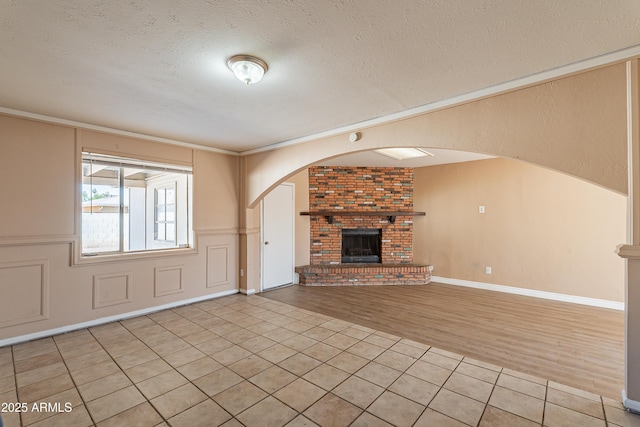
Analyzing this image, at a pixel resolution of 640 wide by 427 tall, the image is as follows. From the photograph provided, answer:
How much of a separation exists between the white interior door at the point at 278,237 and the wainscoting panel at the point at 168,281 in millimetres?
1460

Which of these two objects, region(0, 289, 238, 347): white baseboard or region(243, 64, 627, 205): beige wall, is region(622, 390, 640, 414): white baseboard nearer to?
region(243, 64, 627, 205): beige wall

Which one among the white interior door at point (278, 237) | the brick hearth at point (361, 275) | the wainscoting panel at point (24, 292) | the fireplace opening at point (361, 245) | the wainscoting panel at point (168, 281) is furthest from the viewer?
the fireplace opening at point (361, 245)

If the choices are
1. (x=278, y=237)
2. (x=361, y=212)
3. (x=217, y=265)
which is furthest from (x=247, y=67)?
(x=361, y=212)

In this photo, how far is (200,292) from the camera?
4645 millimetres

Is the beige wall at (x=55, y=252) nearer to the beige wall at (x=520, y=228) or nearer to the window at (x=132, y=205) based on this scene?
the window at (x=132, y=205)

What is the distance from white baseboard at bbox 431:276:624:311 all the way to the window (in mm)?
5072

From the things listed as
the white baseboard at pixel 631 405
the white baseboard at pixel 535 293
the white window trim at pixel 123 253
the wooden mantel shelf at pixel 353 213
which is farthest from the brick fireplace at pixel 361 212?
the white baseboard at pixel 631 405

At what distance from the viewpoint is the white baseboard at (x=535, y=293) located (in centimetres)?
439

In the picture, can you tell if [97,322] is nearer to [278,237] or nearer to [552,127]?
[278,237]

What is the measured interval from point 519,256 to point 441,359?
3447 mm

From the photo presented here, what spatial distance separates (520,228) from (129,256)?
6248mm

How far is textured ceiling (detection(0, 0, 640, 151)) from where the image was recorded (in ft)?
5.21

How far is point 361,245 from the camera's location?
662 cm

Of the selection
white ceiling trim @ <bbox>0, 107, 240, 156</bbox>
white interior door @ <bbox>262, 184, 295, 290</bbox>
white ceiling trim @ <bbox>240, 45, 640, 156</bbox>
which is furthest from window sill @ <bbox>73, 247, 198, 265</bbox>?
white ceiling trim @ <bbox>240, 45, 640, 156</bbox>
